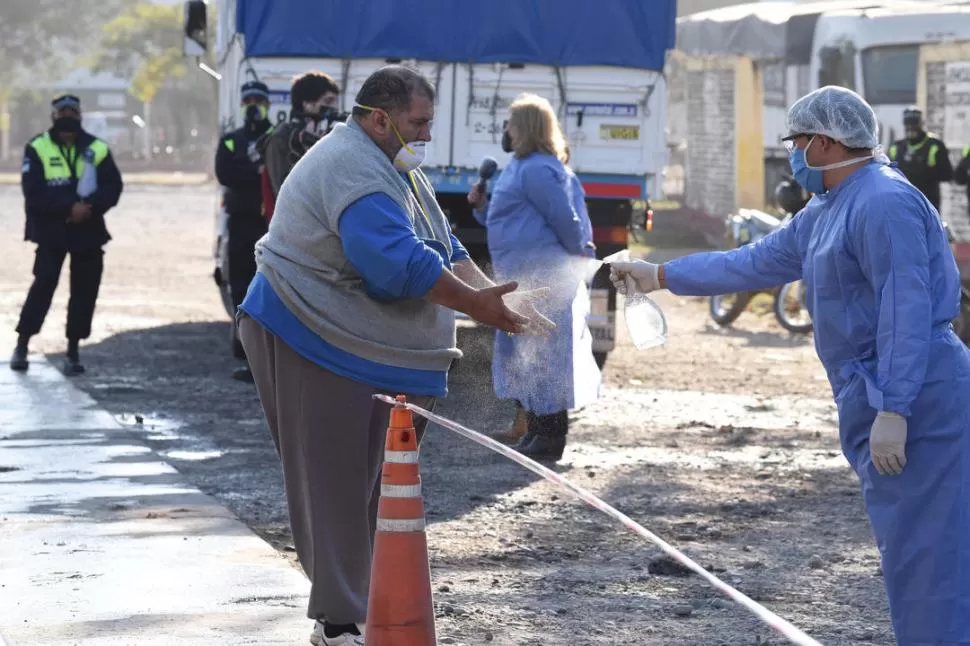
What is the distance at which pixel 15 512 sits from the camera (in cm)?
782

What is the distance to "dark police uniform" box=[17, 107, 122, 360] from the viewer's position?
487 inches

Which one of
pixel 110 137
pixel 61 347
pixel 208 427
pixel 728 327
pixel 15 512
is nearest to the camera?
pixel 15 512

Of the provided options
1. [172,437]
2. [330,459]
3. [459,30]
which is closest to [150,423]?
[172,437]

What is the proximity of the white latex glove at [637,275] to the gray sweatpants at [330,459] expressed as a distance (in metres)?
Result: 0.99

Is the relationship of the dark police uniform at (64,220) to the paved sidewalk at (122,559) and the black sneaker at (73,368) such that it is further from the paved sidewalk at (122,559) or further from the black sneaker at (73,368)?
the paved sidewalk at (122,559)

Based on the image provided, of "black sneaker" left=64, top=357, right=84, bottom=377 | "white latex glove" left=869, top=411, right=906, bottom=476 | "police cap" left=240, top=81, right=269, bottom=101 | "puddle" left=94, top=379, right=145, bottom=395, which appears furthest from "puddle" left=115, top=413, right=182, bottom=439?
"white latex glove" left=869, top=411, right=906, bottom=476

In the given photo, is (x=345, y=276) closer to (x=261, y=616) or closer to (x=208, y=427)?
(x=261, y=616)

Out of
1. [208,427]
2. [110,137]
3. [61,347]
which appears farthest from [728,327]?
[110,137]

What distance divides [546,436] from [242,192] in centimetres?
351

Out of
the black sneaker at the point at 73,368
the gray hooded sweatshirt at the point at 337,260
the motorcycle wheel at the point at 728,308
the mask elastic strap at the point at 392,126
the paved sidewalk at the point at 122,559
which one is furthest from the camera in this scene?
the motorcycle wheel at the point at 728,308

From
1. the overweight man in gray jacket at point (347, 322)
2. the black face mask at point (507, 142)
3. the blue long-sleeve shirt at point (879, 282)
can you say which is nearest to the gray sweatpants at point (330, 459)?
the overweight man in gray jacket at point (347, 322)

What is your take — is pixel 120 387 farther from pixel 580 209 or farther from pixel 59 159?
pixel 580 209

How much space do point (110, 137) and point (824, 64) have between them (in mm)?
54768

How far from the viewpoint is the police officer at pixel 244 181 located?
12.0 meters
